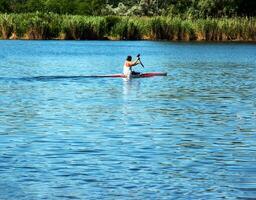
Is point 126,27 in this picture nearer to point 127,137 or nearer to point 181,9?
point 181,9

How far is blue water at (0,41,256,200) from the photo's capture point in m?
12.4

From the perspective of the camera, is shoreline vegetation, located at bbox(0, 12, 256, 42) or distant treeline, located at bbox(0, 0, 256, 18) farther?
distant treeline, located at bbox(0, 0, 256, 18)

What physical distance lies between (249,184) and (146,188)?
1654mm

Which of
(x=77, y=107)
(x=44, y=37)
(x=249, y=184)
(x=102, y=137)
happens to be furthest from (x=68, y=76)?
(x=44, y=37)

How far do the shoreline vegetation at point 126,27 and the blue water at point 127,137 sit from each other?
34.6 metres

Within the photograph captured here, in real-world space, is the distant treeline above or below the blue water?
above

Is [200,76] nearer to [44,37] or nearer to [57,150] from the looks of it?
[57,150]

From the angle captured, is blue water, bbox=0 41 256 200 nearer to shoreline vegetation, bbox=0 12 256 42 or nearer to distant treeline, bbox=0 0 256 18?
shoreline vegetation, bbox=0 12 256 42

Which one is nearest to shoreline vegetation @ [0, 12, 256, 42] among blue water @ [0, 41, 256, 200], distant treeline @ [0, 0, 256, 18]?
distant treeline @ [0, 0, 256, 18]

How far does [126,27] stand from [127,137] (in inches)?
2278

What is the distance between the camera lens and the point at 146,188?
12.3m

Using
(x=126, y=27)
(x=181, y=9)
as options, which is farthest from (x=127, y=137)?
(x=181, y=9)

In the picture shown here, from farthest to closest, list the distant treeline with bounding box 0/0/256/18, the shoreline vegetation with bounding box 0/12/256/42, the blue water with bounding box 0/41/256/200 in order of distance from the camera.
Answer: the distant treeline with bounding box 0/0/256/18, the shoreline vegetation with bounding box 0/12/256/42, the blue water with bounding box 0/41/256/200

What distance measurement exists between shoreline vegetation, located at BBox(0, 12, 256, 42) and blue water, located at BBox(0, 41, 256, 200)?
34612mm
